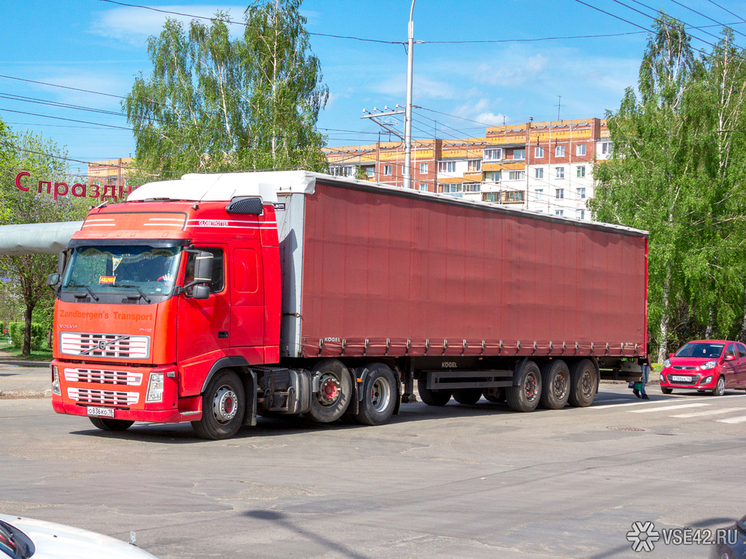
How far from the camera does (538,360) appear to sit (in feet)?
61.4

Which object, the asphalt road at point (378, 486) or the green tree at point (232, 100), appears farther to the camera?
the green tree at point (232, 100)

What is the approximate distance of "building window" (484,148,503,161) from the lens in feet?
311

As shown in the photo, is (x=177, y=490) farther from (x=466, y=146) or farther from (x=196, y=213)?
(x=466, y=146)

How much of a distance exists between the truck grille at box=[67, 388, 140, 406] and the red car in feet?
61.0

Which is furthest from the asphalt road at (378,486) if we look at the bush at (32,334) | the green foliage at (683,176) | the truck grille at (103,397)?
the bush at (32,334)

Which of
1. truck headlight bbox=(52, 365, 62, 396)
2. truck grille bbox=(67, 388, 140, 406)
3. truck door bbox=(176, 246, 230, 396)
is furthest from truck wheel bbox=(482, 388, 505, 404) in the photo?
truck headlight bbox=(52, 365, 62, 396)

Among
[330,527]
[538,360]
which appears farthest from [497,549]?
[538,360]

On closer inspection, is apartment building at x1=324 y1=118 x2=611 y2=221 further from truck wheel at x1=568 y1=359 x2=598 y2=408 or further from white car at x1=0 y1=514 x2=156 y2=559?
white car at x1=0 y1=514 x2=156 y2=559

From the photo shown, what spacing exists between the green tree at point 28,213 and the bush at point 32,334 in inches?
246

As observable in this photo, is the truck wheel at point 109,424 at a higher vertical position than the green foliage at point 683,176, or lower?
lower

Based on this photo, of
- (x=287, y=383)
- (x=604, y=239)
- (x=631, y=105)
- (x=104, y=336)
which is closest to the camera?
(x=104, y=336)

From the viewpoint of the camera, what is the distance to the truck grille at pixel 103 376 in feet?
37.3

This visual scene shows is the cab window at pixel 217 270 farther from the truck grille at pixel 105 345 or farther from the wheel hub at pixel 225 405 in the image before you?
the wheel hub at pixel 225 405

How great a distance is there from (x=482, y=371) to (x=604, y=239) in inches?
208
